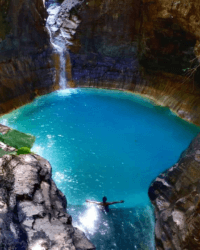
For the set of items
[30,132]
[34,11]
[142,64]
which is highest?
[34,11]

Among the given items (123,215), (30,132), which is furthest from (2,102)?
(123,215)

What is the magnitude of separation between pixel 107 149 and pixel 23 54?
7.19 m

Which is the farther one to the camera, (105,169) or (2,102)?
(2,102)

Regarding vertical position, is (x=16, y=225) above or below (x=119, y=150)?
above

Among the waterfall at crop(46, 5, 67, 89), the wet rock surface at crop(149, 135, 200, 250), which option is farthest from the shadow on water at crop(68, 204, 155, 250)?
the waterfall at crop(46, 5, 67, 89)

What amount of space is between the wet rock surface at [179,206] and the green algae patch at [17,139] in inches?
205

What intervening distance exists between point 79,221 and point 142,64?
10.7 meters

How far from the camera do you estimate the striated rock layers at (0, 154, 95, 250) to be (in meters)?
3.63

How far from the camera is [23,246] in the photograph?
3.49m

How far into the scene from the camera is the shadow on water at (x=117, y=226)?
576 cm

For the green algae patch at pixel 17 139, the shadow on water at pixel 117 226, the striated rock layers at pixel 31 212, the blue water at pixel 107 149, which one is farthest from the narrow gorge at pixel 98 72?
the green algae patch at pixel 17 139

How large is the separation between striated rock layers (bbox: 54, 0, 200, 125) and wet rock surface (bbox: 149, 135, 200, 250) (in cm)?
570

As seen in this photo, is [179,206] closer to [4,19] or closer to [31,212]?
[31,212]

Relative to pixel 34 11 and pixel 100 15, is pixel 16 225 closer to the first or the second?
pixel 34 11
